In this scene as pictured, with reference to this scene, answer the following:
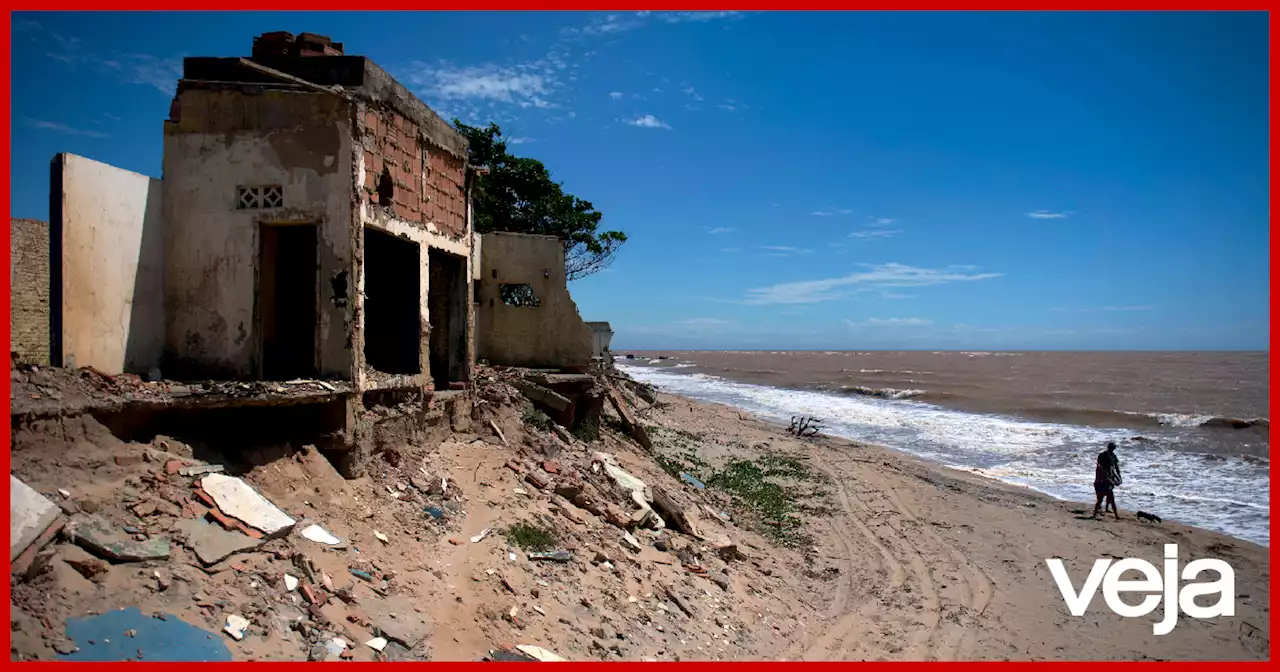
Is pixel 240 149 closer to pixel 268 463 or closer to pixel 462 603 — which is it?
pixel 268 463

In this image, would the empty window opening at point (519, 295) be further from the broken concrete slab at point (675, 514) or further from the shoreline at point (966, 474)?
the shoreline at point (966, 474)

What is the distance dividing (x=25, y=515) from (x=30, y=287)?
789cm

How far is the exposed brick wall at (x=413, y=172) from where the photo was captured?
8.12m

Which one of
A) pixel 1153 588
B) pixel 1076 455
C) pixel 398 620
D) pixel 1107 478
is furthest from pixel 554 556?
pixel 1076 455

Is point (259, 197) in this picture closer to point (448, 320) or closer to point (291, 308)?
point (291, 308)

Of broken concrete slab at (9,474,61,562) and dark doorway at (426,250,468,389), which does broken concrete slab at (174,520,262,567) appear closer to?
broken concrete slab at (9,474,61,562)

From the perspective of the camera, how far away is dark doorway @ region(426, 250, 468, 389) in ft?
35.7

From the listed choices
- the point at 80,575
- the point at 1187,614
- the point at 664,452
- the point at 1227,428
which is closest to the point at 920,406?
the point at 1227,428


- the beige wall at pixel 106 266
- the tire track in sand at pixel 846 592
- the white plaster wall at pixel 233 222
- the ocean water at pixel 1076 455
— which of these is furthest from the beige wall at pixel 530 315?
the ocean water at pixel 1076 455

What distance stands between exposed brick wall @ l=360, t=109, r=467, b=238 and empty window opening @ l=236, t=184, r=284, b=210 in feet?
2.86

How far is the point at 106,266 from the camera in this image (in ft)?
22.8

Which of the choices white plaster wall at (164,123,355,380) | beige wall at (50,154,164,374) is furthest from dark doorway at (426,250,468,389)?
beige wall at (50,154,164,374)

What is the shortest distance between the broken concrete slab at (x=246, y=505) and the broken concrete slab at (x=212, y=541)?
0.69 ft

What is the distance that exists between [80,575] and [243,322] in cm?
355
